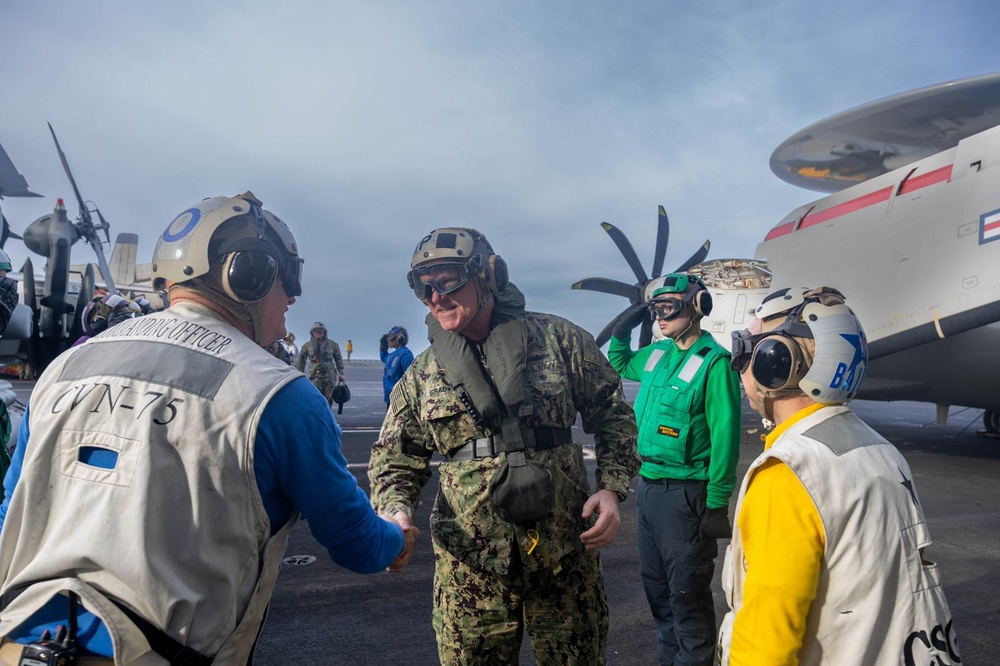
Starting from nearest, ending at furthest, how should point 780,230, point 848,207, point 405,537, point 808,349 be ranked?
1. point 808,349
2. point 405,537
3. point 848,207
4. point 780,230

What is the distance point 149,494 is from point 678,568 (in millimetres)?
2724

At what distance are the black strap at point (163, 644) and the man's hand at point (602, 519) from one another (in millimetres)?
1441

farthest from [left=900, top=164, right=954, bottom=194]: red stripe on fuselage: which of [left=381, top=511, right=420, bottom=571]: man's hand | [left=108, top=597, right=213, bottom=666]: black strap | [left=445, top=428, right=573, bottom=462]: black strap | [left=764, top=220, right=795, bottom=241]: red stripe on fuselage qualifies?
[left=108, top=597, right=213, bottom=666]: black strap

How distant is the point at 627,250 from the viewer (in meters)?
14.7

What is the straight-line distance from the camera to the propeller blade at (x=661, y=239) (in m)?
15.0

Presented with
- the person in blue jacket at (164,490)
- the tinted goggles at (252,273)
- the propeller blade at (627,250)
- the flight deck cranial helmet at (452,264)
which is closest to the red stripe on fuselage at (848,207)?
the propeller blade at (627,250)

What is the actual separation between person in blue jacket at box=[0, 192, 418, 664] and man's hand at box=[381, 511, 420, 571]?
45cm

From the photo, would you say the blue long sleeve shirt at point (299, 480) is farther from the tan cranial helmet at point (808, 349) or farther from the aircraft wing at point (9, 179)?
the aircraft wing at point (9, 179)

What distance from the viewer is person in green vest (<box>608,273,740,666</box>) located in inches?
125

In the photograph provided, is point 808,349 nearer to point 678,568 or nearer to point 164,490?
point 164,490

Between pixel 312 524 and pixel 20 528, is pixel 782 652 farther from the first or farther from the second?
pixel 20 528

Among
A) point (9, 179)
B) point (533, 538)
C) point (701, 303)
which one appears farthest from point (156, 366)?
point (9, 179)

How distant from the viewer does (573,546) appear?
2.42 metres

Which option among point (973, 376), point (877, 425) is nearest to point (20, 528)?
point (973, 376)
